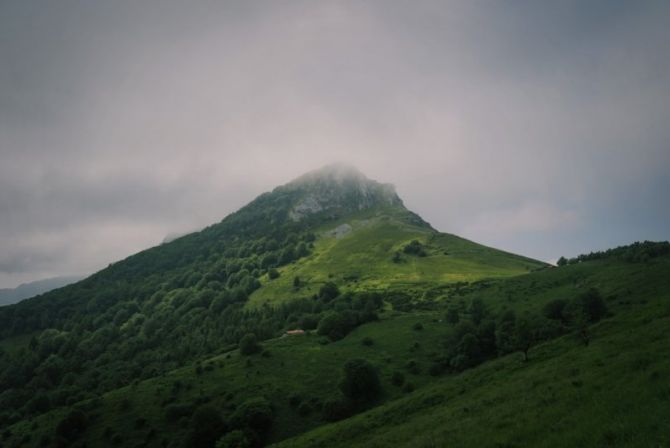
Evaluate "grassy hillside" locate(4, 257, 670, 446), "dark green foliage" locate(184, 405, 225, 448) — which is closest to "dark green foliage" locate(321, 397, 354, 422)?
"grassy hillside" locate(4, 257, 670, 446)

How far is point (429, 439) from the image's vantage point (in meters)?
27.6

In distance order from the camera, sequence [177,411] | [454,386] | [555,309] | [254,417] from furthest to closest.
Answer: [555,309], [177,411], [254,417], [454,386]

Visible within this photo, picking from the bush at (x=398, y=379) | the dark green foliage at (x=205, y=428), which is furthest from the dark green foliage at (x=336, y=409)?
the dark green foliage at (x=205, y=428)

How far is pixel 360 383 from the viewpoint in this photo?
71.4m

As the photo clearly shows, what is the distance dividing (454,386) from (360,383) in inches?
1077

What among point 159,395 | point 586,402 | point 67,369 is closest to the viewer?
point 586,402

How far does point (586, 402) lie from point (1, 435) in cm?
12912

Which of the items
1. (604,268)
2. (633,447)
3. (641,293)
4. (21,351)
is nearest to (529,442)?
(633,447)

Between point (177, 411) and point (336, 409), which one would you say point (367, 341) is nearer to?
point (336, 409)

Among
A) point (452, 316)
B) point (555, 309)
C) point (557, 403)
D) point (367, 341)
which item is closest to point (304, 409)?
point (367, 341)

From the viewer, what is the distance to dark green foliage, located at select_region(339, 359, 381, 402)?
2788 inches

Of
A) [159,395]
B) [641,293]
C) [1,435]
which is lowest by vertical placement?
[1,435]

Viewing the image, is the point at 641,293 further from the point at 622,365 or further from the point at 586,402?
the point at 586,402

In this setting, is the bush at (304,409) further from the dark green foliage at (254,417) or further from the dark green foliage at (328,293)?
the dark green foliage at (328,293)
